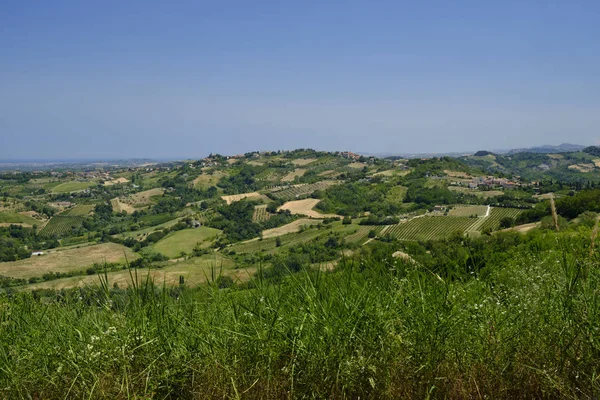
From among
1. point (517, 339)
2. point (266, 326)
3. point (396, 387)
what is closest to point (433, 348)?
point (396, 387)

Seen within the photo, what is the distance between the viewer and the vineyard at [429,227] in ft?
249

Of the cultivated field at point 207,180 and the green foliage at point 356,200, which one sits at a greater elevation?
the cultivated field at point 207,180

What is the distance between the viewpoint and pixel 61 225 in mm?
113562

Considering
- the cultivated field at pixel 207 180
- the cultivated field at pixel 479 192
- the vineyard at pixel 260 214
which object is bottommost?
the vineyard at pixel 260 214

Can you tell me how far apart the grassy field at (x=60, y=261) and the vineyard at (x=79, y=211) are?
45867 mm

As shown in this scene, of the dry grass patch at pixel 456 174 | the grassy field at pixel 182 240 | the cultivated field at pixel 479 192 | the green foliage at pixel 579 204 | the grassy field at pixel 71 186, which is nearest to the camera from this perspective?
the green foliage at pixel 579 204

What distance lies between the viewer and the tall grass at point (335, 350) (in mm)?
2113

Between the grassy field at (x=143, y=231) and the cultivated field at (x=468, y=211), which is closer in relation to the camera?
the cultivated field at (x=468, y=211)

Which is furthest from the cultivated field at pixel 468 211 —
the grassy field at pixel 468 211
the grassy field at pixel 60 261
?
the grassy field at pixel 60 261

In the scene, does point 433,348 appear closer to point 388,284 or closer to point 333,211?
point 388,284

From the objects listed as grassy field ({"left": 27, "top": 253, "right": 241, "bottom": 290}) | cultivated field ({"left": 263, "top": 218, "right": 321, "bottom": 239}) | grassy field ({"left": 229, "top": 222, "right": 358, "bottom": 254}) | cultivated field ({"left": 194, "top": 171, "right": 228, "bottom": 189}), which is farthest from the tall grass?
cultivated field ({"left": 194, "top": 171, "right": 228, "bottom": 189})

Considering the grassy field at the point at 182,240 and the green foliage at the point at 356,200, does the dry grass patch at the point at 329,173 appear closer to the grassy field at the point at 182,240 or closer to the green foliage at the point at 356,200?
the green foliage at the point at 356,200

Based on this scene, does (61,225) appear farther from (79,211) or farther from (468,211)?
(468,211)

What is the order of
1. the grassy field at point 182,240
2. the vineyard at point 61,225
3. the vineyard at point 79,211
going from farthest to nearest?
the vineyard at point 79,211 → the vineyard at point 61,225 → the grassy field at point 182,240
